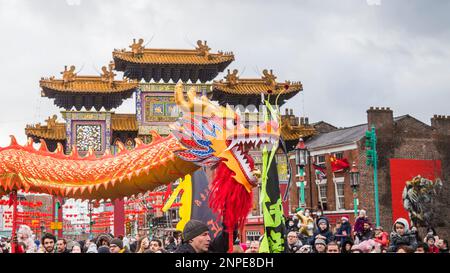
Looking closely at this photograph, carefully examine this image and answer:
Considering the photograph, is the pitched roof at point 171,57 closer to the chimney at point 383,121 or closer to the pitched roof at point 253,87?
the pitched roof at point 253,87

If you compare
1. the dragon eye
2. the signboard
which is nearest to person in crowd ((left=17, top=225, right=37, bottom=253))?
the dragon eye

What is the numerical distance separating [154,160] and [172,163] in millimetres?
311

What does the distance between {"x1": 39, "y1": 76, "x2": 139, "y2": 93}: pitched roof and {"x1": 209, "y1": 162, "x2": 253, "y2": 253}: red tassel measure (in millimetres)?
18611

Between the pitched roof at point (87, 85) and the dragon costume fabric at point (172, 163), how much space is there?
15890 mm

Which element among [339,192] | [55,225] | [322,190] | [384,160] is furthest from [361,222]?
[384,160]

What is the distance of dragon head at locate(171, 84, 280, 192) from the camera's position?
7.93 m

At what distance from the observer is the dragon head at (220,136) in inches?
312

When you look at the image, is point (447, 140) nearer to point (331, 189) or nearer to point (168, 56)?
point (331, 189)

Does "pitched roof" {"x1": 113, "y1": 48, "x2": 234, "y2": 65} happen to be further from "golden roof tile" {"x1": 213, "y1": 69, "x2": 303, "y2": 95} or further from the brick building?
the brick building

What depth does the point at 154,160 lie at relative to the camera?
9172 mm

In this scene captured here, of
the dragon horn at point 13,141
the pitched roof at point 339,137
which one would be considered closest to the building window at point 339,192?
the pitched roof at point 339,137
